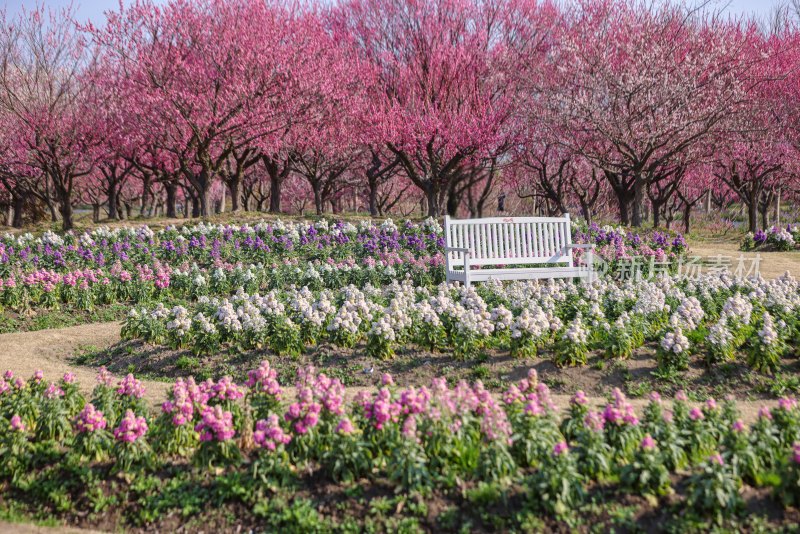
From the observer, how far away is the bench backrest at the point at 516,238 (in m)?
8.66

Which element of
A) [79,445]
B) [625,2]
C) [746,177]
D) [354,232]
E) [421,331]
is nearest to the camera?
[79,445]

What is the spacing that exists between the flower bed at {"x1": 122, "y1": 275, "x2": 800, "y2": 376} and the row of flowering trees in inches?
346

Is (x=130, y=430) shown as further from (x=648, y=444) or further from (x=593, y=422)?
(x=648, y=444)

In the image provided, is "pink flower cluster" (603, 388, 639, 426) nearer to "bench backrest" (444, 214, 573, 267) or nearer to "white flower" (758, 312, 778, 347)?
"white flower" (758, 312, 778, 347)

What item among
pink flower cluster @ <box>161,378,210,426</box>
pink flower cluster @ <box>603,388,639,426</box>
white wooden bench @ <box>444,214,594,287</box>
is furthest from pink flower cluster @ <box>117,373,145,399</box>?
white wooden bench @ <box>444,214,594,287</box>

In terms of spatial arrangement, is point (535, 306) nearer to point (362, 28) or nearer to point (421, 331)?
point (421, 331)

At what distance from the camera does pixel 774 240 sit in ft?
48.1

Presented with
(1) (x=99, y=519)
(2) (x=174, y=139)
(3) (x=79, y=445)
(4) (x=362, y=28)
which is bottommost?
(1) (x=99, y=519)

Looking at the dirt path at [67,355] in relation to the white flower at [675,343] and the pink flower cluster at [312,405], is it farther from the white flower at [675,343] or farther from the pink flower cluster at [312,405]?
the pink flower cluster at [312,405]

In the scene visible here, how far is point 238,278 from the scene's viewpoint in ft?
29.7

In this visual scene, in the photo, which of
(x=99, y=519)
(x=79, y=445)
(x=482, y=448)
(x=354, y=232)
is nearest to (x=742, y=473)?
(x=482, y=448)

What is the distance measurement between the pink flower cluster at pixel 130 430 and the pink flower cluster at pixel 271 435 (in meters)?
0.72

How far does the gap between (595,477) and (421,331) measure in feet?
Result: 8.74

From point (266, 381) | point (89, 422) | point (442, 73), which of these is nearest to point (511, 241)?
point (266, 381)
